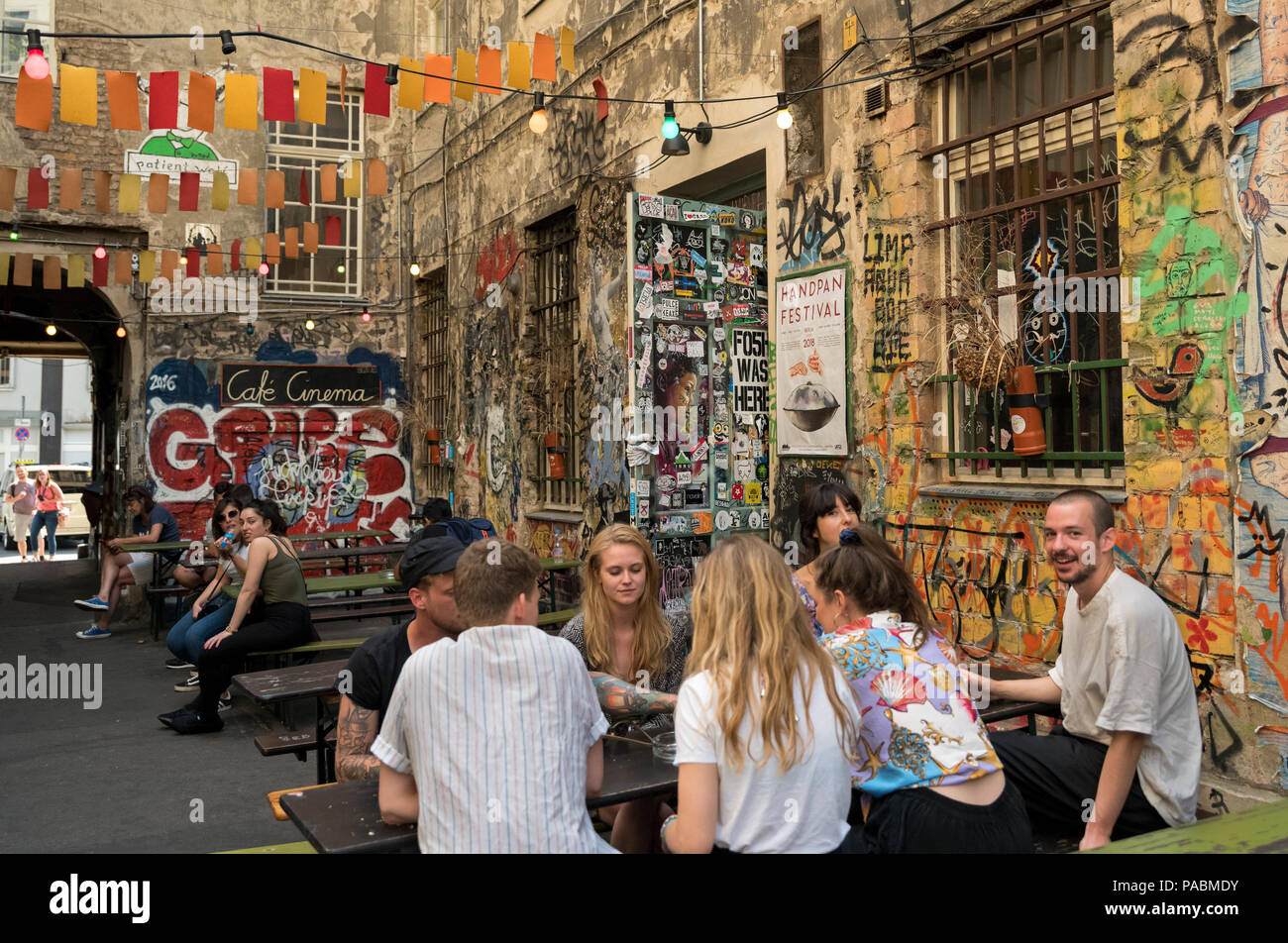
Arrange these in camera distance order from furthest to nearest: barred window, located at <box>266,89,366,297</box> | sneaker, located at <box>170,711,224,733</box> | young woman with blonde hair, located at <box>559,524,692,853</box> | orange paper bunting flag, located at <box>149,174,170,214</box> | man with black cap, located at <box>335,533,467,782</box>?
barred window, located at <box>266,89,366,297</box>
orange paper bunting flag, located at <box>149,174,170,214</box>
sneaker, located at <box>170,711,224,733</box>
young woman with blonde hair, located at <box>559,524,692,853</box>
man with black cap, located at <box>335,533,467,782</box>

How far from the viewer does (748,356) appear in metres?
8.62

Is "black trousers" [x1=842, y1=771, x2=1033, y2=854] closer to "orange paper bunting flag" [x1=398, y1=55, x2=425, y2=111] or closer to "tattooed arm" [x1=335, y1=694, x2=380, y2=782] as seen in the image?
"tattooed arm" [x1=335, y1=694, x2=380, y2=782]

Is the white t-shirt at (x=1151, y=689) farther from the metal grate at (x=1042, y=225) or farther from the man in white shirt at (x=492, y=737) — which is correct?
the metal grate at (x=1042, y=225)

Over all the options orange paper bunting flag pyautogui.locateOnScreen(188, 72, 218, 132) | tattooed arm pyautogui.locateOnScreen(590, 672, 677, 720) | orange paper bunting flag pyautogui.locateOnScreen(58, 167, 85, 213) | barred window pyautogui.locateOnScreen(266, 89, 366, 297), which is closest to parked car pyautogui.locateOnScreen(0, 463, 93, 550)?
orange paper bunting flag pyautogui.locateOnScreen(58, 167, 85, 213)

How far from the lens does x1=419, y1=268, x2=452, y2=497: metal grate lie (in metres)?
15.1

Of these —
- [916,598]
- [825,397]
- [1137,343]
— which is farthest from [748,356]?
[916,598]

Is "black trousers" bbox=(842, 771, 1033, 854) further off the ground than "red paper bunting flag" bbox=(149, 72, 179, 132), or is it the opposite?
"red paper bunting flag" bbox=(149, 72, 179, 132)

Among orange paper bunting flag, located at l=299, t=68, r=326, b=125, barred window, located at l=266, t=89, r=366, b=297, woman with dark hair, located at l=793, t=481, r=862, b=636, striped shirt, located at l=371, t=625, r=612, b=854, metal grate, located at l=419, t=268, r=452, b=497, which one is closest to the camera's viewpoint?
striped shirt, located at l=371, t=625, r=612, b=854

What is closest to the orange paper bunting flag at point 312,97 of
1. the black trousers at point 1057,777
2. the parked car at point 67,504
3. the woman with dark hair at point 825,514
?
the woman with dark hair at point 825,514

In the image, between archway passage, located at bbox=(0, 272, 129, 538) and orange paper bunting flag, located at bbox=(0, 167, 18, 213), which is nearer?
orange paper bunting flag, located at bbox=(0, 167, 18, 213)

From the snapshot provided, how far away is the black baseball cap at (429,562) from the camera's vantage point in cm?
353

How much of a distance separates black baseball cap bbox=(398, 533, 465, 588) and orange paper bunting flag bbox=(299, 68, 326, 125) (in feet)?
19.6

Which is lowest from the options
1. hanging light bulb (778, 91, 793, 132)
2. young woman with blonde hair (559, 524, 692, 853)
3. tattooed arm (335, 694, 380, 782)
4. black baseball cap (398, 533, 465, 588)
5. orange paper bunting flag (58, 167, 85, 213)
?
tattooed arm (335, 694, 380, 782)

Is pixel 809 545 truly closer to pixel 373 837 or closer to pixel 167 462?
pixel 373 837
